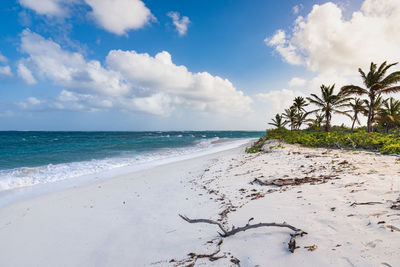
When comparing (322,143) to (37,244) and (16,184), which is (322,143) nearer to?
(37,244)

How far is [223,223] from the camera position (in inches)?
141

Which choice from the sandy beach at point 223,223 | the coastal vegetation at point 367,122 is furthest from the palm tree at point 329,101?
the sandy beach at point 223,223

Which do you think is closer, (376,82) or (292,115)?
(376,82)

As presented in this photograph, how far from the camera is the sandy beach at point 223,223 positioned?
2.37 m

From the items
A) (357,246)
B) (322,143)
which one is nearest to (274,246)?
(357,246)

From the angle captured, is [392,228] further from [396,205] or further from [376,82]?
[376,82]

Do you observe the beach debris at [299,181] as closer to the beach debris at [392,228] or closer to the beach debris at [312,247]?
the beach debris at [392,228]

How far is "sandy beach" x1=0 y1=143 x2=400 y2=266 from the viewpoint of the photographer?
2.37m

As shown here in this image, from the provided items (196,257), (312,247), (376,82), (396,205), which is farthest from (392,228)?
(376,82)

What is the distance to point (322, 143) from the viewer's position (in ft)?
45.9

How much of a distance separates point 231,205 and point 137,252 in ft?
7.58

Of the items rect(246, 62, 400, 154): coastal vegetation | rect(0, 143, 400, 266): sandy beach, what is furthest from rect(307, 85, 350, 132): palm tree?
rect(0, 143, 400, 266): sandy beach

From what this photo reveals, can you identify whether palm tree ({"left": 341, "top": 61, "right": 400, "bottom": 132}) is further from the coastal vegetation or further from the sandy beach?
the sandy beach

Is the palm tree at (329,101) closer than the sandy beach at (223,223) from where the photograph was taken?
No
